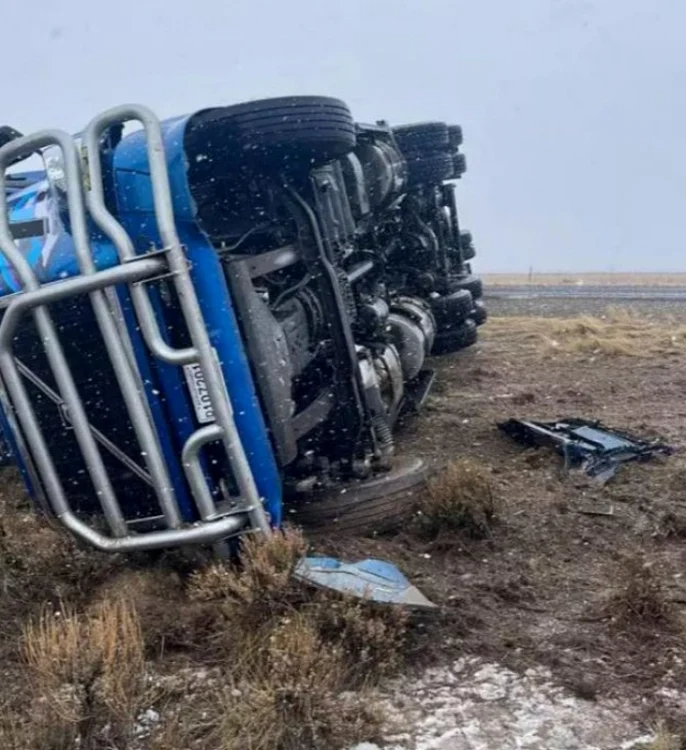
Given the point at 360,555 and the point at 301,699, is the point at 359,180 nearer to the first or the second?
the point at 360,555

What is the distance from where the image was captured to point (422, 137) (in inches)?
345

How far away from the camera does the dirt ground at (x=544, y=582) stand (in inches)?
133

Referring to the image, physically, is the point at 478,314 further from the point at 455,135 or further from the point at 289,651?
the point at 289,651

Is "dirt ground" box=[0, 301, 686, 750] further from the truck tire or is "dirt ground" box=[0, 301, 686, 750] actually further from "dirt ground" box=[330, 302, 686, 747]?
the truck tire

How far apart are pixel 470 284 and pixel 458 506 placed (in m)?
6.14

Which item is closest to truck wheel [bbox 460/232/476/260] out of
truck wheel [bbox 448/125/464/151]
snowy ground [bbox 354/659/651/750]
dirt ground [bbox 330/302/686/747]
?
truck wheel [bbox 448/125/464/151]

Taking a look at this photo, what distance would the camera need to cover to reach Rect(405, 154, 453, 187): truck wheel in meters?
8.77

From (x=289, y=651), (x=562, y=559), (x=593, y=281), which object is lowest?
(x=593, y=281)

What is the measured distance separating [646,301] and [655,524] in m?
16.1

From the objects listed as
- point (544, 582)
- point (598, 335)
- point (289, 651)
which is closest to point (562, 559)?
point (544, 582)

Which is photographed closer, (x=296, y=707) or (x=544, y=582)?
(x=296, y=707)

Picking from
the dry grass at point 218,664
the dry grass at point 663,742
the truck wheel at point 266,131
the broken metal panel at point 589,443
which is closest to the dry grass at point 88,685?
the dry grass at point 218,664

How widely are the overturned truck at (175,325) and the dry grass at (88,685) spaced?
76cm

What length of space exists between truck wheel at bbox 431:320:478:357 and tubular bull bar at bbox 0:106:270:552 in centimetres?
617
